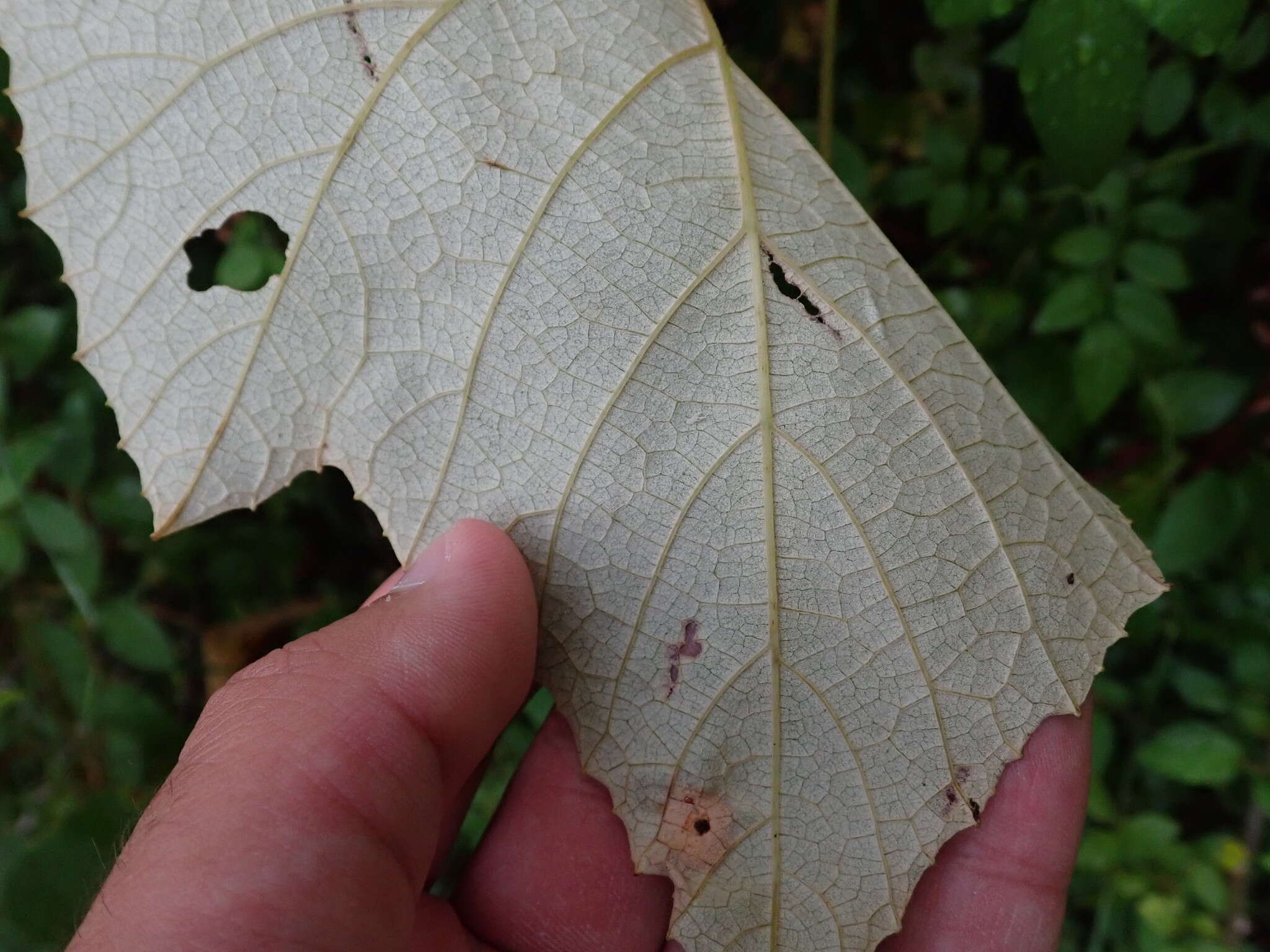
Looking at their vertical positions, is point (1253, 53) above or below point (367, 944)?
above

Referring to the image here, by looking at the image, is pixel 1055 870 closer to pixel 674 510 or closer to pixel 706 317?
pixel 674 510

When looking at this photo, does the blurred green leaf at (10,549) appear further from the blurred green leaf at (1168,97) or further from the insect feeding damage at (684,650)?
the blurred green leaf at (1168,97)

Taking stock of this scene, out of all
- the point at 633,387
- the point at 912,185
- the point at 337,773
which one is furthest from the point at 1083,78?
the point at 337,773

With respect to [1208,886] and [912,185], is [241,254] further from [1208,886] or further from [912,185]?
[1208,886]

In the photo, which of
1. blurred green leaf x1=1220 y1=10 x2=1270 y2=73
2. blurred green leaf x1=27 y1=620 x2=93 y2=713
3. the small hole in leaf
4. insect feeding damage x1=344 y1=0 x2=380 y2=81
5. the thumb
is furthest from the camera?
blurred green leaf x1=27 y1=620 x2=93 y2=713

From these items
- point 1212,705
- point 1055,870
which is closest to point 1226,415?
point 1212,705

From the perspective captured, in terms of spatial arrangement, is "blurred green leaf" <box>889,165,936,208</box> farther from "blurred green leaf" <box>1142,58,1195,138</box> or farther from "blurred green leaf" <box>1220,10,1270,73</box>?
"blurred green leaf" <box>1220,10,1270,73</box>

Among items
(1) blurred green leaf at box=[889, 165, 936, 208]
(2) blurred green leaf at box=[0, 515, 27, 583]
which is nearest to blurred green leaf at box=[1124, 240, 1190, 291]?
(1) blurred green leaf at box=[889, 165, 936, 208]
